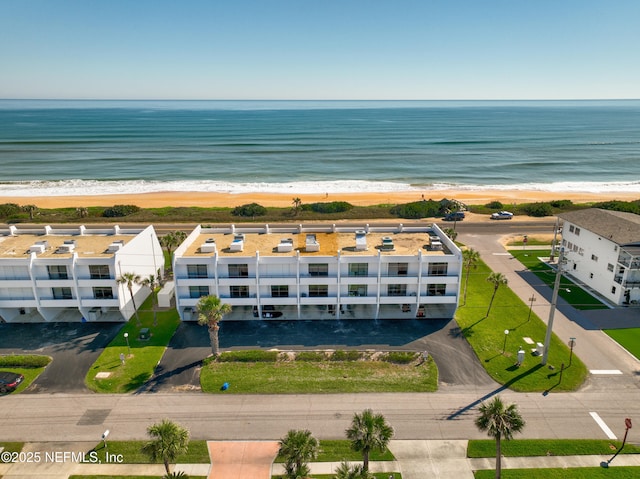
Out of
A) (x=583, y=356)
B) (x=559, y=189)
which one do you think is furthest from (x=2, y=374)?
(x=559, y=189)

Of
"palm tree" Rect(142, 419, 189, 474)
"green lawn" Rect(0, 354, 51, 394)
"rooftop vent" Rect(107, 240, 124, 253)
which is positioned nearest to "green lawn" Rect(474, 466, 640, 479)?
"palm tree" Rect(142, 419, 189, 474)

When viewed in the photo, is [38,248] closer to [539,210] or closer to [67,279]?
[67,279]

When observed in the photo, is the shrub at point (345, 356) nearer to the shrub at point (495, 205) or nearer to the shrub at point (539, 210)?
the shrub at point (495, 205)

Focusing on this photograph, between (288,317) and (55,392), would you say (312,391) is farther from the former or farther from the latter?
(55,392)

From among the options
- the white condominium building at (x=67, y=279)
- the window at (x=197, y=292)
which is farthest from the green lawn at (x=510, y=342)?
the white condominium building at (x=67, y=279)

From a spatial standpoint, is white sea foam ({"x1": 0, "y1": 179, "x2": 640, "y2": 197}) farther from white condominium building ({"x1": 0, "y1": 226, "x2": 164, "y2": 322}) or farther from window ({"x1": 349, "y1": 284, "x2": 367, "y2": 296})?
window ({"x1": 349, "y1": 284, "x2": 367, "y2": 296})

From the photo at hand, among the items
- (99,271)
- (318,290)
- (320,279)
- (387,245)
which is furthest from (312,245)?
(99,271)
